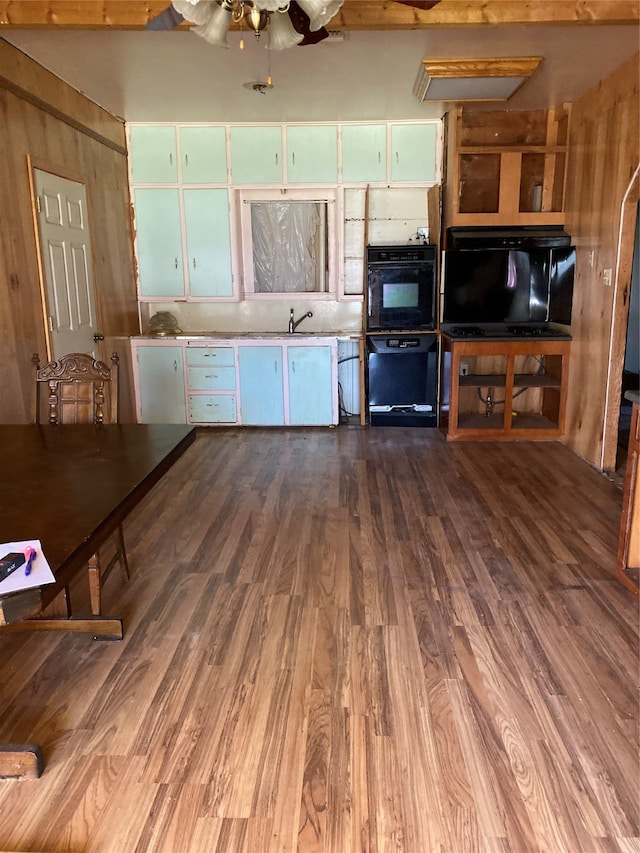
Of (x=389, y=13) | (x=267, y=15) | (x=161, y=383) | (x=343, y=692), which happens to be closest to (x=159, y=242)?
(x=161, y=383)

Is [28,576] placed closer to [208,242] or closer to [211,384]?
[211,384]

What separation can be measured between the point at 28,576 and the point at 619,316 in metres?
3.83

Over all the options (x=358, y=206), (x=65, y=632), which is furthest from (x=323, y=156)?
(x=65, y=632)

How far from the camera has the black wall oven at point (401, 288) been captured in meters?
5.14

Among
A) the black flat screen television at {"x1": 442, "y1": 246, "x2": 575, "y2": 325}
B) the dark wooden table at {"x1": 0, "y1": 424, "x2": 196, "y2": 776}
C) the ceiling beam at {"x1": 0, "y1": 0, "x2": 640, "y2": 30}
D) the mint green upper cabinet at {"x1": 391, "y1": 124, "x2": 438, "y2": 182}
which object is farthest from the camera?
the mint green upper cabinet at {"x1": 391, "y1": 124, "x2": 438, "y2": 182}

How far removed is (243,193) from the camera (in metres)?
5.48

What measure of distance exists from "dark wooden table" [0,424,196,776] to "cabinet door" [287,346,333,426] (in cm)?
291

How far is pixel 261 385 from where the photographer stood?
537 cm

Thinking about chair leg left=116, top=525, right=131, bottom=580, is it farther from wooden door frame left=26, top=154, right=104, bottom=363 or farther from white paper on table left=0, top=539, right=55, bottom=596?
wooden door frame left=26, top=154, right=104, bottom=363

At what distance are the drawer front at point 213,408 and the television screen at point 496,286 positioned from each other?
2.08m

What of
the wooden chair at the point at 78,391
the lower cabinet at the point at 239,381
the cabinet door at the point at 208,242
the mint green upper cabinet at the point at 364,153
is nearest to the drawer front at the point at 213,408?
the lower cabinet at the point at 239,381

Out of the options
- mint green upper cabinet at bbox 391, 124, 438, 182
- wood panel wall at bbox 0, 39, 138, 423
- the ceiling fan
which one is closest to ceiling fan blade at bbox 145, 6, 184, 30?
the ceiling fan

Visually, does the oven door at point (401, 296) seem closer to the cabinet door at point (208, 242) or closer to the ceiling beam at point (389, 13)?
the cabinet door at point (208, 242)

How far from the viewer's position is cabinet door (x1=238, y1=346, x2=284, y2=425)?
17.4 ft
